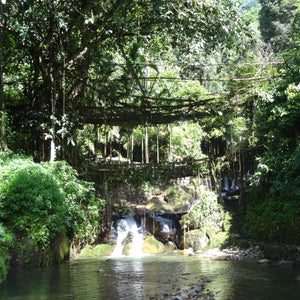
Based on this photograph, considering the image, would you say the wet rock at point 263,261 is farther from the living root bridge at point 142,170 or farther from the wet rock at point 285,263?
the living root bridge at point 142,170

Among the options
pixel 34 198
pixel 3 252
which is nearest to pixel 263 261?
pixel 34 198

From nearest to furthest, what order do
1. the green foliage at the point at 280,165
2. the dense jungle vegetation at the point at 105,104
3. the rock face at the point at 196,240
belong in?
the dense jungle vegetation at the point at 105,104 → the green foliage at the point at 280,165 → the rock face at the point at 196,240

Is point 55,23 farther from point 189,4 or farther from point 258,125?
point 258,125

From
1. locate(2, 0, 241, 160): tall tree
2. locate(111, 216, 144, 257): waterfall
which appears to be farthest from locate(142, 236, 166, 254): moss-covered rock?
locate(2, 0, 241, 160): tall tree

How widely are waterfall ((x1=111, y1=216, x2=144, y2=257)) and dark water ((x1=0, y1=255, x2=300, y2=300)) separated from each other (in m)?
4.04

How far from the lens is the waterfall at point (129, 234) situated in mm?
14352

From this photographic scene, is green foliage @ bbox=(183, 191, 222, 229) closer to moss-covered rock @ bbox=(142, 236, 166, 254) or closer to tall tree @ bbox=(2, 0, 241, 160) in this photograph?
moss-covered rock @ bbox=(142, 236, 166, 254)

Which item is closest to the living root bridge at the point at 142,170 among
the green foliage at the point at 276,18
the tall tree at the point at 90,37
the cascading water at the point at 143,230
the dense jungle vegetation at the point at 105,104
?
the dense jungle vegetation at the point at 105,104

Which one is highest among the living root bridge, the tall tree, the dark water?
the tall tree

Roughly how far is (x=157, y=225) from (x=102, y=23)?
9426 mm

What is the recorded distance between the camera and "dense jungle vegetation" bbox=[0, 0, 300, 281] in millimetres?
8836

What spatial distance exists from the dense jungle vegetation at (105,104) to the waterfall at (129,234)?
2.21 meters

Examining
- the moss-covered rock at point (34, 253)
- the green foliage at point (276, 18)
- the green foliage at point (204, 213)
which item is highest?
the green foliage at point (276, 18)

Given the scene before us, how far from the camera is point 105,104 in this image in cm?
1166
